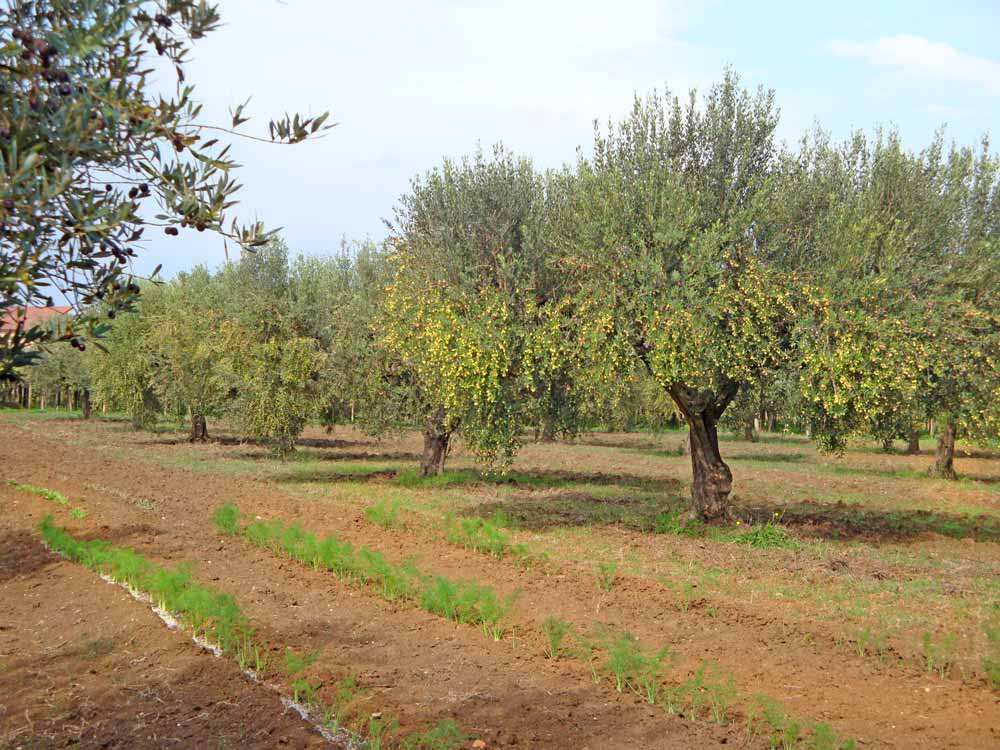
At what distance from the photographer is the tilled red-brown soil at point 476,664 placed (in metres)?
7.09

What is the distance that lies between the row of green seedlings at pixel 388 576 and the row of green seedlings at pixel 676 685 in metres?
0.89

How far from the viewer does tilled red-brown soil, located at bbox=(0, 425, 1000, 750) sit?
23.3 ft

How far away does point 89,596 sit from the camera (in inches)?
436

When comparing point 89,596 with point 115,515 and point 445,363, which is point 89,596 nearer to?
point 115,515

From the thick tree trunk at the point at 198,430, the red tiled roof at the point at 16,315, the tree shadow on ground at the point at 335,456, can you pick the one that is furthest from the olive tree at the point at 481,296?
the thick tree trunk at the point at 198,430

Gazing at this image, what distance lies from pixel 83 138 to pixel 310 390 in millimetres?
26015

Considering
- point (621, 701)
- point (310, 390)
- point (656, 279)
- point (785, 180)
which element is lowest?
point (621, 701)

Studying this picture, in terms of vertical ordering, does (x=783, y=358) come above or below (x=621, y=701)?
above

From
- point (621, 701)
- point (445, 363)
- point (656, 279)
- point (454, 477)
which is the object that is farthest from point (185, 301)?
point (621, 701)

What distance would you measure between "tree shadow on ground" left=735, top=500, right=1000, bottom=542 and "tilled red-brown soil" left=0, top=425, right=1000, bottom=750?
7851mm

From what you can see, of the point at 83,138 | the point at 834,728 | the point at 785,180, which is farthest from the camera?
the point at 785,180

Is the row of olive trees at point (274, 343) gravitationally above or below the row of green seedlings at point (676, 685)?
above

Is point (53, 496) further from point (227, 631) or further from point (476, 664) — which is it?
point (476, 664)

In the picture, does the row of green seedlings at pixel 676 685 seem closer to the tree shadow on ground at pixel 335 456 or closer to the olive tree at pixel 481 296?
the olive tree at pixel 481 296
